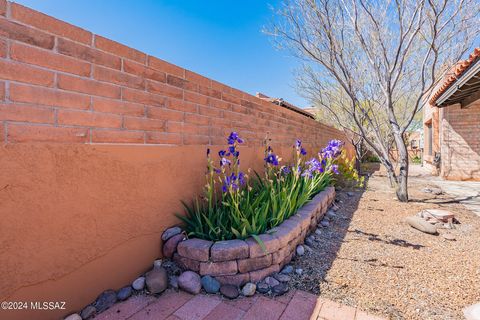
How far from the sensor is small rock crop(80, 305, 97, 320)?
1.47 m

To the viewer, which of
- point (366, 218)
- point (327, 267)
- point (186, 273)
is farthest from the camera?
point (366, 218)

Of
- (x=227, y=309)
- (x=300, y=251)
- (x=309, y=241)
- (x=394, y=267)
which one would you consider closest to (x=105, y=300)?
(x=227, y=309)

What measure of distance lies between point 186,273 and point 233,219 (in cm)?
59

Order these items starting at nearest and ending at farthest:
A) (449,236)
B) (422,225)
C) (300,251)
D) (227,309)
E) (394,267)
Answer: (227,309)
(394,267)
(300,251)
(449,236)
(422,225)

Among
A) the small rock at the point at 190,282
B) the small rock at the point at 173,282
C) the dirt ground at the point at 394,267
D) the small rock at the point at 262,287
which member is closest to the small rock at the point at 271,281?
the small rock at the point at 262,287

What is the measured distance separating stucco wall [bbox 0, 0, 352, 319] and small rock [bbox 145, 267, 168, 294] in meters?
0.12

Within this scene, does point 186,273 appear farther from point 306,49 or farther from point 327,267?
point 306,49

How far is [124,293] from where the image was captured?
5.44ft

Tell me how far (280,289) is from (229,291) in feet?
1.23

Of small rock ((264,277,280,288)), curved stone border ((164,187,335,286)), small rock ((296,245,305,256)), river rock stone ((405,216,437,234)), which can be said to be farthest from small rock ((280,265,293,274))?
river rock stone ((405,216,437,234))

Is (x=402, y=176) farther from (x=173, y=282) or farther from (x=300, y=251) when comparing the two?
(x=173, y=282)

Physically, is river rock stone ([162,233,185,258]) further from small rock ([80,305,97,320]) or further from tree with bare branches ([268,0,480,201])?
tree with bare branches ([268,0,480,201])

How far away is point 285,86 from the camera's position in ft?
27.2

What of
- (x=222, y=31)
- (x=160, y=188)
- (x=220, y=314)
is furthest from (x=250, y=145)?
Result: (x=222, y=31)
